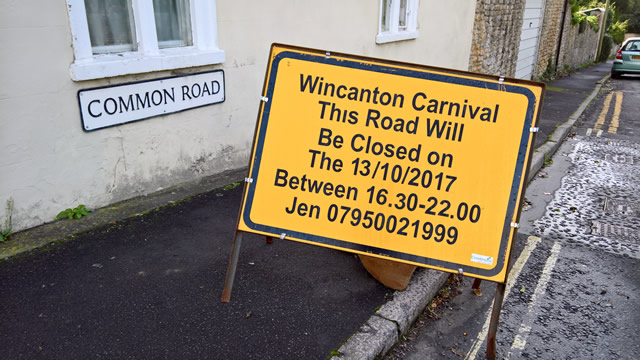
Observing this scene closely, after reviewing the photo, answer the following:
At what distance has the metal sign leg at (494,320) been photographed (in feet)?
8.77

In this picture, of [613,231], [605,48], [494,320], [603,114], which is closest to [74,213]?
[494,320]

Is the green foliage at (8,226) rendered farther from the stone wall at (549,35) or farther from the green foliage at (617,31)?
the green foliage at (617,31)

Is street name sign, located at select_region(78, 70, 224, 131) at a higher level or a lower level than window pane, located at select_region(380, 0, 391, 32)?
lower

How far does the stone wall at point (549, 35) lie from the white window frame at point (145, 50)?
13.4 m

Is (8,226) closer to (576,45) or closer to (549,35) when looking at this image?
(549,35)

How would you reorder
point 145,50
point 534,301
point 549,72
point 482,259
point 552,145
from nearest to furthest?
point 482,259, point 534,301, point 145,50, point 552,145, point 549,72

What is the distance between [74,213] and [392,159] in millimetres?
2764

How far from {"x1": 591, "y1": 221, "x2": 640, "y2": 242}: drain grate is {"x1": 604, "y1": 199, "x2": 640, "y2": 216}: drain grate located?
468mm

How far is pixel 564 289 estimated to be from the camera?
3.54 m

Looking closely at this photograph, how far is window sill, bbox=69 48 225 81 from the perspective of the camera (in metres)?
3.55

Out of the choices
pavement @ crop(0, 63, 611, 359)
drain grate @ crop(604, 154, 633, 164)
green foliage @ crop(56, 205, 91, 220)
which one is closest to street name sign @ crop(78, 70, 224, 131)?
green foliage @ crop(56, 205, 91, 220)

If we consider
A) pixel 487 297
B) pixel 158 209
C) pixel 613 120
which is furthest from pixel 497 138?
pixel 613 120

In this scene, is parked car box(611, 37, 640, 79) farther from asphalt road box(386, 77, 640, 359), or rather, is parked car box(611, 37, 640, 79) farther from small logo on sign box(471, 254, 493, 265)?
small logo on sign box(471, 254, 493, 265)

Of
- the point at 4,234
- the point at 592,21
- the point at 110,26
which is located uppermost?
the point at 592,21
